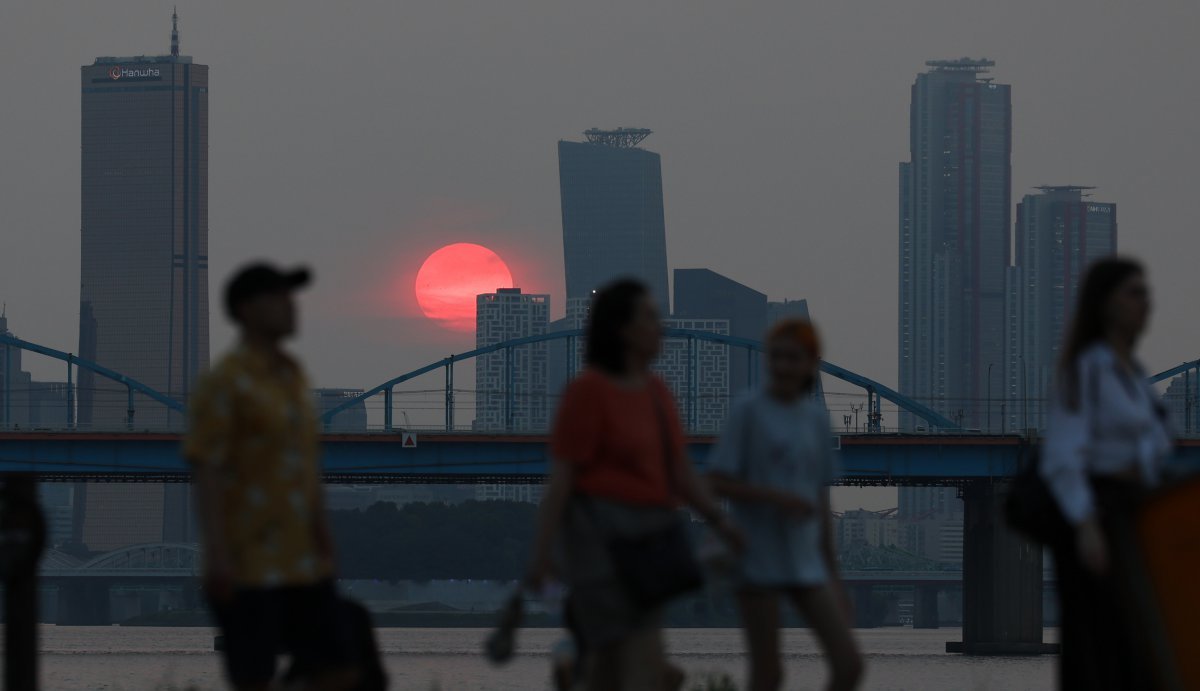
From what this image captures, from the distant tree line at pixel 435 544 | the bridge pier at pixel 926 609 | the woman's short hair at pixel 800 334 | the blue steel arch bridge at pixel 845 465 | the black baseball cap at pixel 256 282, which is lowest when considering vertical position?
the bridge pier at pixel 926 609

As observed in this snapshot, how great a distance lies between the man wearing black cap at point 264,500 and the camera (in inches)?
307

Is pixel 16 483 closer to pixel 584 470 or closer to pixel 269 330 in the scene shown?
pixel 269 330

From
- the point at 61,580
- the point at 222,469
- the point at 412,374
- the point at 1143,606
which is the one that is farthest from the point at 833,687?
the point at 61,580

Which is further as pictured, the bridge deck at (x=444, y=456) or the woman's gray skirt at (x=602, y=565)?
the bridge deck at (x=444, y=456)

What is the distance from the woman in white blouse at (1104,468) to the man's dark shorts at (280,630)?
261 cm

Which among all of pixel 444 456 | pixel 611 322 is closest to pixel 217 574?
pixel 611 322

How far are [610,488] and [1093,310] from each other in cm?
191

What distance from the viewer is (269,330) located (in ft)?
26.4

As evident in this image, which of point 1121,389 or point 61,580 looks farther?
point 61,580

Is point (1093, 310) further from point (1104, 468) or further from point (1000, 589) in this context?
point (1000, 589)

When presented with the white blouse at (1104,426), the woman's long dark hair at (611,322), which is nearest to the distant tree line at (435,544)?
the woman's long dark hair at (611,322)

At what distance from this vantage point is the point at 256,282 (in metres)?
8.03

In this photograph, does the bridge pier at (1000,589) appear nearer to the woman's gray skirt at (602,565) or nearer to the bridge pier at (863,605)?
the woman's gray skirt at (602,565)

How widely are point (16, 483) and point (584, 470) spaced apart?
2.38 m
